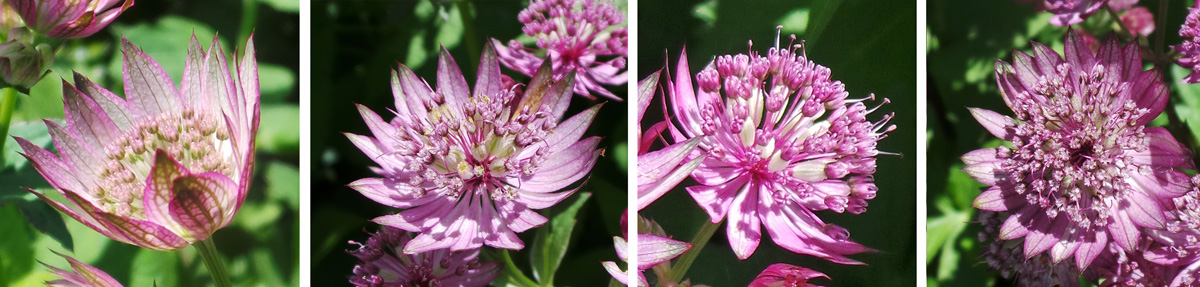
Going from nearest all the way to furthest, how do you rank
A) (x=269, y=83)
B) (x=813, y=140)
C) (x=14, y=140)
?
(x=14, y=140) < (x=269, y=83) < (x=813, y=140)

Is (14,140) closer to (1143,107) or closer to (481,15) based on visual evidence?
(481,15)

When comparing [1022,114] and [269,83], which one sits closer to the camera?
[269,83]

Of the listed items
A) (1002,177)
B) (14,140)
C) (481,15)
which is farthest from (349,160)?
(1002,177)

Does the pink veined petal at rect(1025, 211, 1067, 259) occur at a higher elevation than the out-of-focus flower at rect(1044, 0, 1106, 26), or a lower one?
lower

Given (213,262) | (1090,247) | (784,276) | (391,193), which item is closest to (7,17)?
(213,262)

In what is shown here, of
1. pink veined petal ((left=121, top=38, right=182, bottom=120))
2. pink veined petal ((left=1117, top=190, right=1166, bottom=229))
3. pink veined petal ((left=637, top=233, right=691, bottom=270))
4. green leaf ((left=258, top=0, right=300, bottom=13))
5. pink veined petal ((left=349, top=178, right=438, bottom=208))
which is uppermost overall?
green leaf ((left=258, top=0, right=300, bottom=13))

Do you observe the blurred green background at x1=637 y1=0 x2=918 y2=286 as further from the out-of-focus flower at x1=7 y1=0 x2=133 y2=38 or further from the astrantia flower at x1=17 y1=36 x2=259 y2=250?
the out-of-focus flower at x1=7 y1=0 x2=133 y2=38

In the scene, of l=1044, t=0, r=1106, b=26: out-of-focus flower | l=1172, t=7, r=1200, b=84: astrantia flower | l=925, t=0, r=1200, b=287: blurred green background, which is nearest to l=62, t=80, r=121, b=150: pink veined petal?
l=925, t=0, r=1200, b=287: blurred green background
